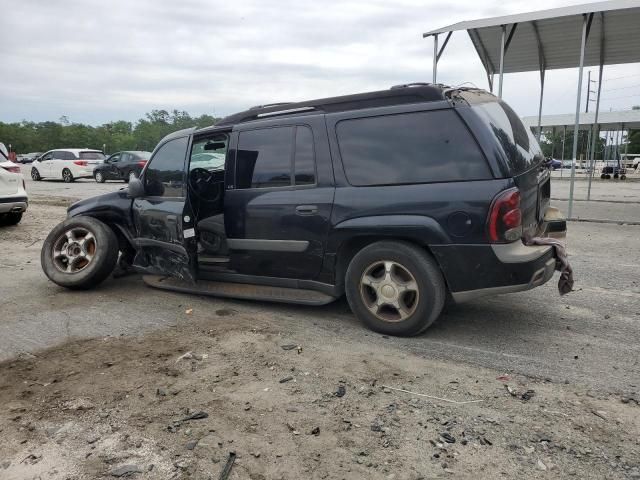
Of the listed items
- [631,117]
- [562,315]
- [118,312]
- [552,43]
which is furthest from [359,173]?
[631,117]

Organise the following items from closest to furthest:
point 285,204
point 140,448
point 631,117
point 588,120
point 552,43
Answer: point 140,448 < point 285,204 < point 552,43 < point 631,117 < point 588,120

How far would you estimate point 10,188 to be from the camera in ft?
29.3

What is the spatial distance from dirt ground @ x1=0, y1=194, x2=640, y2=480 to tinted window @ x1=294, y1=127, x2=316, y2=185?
4.05 ft

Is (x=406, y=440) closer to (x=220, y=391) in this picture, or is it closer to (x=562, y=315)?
(x=220, y=391)

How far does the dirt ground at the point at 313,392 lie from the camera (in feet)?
7.77

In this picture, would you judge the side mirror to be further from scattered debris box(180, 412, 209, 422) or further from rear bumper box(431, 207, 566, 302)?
rear bumper box(431, 207, 566, 302)

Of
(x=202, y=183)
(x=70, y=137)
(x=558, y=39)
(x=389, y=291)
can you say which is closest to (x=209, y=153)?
(x=202, y=183)

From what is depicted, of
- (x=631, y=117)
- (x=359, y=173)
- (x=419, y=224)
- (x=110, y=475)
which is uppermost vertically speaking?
(x=631, y=117)

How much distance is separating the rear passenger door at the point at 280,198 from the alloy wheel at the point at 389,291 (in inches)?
18.8

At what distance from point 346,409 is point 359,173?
1916 mm

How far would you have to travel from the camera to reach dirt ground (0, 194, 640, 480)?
237 cm

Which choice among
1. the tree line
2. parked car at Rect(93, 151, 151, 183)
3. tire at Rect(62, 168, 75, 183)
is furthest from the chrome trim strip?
the tree line

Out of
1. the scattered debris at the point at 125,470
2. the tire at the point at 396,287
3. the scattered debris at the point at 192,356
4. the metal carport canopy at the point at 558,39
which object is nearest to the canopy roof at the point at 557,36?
the metal carport canopy at the point at 558,39

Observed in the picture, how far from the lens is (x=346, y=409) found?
2.82 meters
